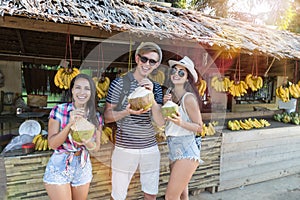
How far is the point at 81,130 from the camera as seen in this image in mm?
1778

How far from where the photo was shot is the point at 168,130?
2320mm

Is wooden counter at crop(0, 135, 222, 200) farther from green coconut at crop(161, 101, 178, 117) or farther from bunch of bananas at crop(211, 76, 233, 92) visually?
green coconut at crop(161, 101, 178, 117)

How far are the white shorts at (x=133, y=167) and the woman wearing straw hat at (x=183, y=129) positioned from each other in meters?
0.17

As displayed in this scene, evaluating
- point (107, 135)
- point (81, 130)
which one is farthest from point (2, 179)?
point (81, 130)

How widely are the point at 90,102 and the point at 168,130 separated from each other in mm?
789

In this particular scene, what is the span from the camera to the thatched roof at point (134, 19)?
2.19m

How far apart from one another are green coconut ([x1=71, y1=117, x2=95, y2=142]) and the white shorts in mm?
422

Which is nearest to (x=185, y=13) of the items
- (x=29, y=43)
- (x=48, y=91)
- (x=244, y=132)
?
(x=244, y=132)

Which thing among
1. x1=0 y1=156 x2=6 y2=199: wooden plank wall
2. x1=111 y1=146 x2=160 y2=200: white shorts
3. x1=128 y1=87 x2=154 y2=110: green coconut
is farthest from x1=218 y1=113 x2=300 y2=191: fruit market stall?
x1=0 y1=156 x2=6 y2=199: wooden plank wall

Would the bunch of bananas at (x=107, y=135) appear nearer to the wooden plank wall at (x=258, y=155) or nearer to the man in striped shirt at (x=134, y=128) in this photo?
the man in striped shirt at (x=134, y=128)

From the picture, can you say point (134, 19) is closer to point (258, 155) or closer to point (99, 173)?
point (99, 173)

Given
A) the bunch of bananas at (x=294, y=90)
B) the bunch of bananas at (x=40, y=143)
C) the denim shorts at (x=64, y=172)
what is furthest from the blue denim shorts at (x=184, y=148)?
the bunch of bananas at (x=294, y=90)

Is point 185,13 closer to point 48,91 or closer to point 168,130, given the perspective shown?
point 168,130

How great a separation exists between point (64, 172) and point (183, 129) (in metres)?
1.07
